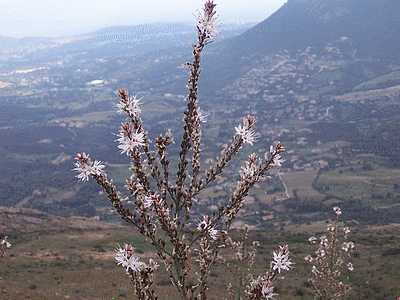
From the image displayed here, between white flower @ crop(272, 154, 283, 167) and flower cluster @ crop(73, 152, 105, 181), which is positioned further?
white flower @ crop(272, 154, 283, 167)

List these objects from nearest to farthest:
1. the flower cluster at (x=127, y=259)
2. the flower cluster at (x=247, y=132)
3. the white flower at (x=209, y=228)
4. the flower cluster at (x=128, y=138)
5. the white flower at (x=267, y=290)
Answer: the flower cluster at (x=128, y=138)
the flower cluster at (x=127, y=259)
the white flower at (x=267, y=290)
the flower cluster at (x=247, y=132)
the white flower at (x=209, y=228)

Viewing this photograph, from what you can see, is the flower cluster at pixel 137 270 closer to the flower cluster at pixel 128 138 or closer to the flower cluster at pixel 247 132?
the flower cluster at pixel 128 138

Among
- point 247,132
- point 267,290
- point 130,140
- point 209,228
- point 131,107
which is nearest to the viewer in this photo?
point 130,140

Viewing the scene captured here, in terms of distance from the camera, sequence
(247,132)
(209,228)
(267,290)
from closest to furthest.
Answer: (267,290), (247,132), (209,228)

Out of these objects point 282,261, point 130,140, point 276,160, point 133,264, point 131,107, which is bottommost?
point 282,261

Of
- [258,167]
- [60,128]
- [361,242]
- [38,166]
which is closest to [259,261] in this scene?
[361,242]

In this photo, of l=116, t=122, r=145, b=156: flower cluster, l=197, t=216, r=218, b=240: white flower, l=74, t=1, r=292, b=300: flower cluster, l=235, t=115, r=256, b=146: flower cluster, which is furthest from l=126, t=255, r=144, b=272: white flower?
l=235, t=115, r=256, b=146: flower cluster

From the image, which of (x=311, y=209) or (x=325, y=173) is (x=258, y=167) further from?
(x=325, y=173)

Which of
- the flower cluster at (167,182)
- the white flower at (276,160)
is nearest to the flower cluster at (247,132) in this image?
the flower cluster at (167,182)

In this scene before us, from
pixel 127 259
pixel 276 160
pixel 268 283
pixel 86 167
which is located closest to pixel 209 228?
pixel 268 283

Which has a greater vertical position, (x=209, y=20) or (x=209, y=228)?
(x=209, y=20)

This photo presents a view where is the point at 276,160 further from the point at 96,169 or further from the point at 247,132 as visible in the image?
the point at 96,169

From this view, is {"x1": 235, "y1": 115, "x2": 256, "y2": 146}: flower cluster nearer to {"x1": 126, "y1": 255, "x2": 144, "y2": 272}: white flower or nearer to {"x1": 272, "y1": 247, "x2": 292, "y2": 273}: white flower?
{"x1": 272, "y1": 247, "x2": 292, "y2": 273}: white flower
